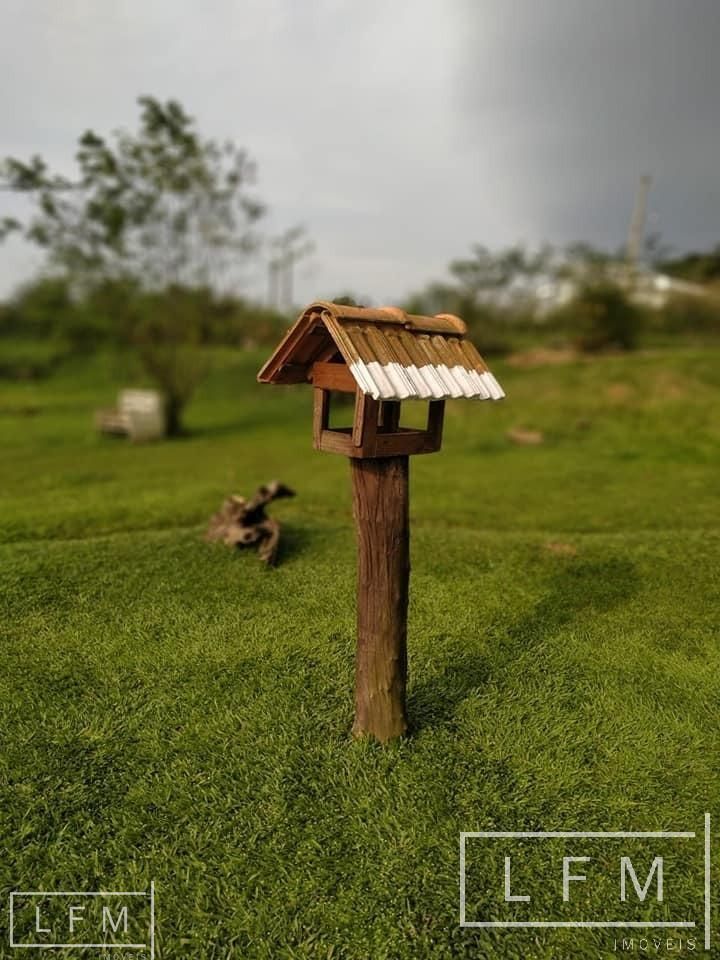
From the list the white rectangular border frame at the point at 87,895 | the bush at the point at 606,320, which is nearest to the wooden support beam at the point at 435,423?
the white rectangular border frame at the point at 87,895

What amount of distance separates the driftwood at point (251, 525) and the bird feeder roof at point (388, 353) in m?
2.55

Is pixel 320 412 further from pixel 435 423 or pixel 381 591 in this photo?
pixel 381 591

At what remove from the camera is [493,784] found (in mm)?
3131

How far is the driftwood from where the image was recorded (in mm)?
5652

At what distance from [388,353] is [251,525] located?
3478 mm

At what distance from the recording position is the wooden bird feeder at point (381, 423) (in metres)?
2.88

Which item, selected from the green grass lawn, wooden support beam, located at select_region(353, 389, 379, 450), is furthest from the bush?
wooden support beam, located at select_region(353, 389, 379, 450)

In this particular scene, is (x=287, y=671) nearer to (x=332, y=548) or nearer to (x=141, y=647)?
(x=141, y=647)

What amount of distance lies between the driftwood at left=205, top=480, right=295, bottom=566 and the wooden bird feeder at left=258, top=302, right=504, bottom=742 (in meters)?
2.45

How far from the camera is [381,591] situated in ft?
10.6

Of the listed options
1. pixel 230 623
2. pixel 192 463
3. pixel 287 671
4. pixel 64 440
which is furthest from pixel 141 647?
pixel 64 440

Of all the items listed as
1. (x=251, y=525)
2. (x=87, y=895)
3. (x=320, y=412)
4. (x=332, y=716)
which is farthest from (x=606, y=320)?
(x=87, y=895)

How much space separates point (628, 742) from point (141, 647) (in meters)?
3.20

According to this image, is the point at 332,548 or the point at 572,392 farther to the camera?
the point at 572,392
